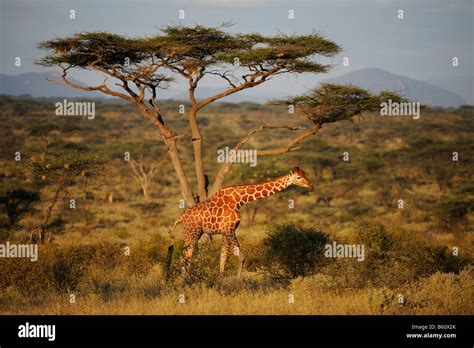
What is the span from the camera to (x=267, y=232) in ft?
49.9

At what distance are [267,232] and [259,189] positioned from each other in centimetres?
205

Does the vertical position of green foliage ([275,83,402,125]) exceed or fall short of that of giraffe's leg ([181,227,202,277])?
it exceeds it

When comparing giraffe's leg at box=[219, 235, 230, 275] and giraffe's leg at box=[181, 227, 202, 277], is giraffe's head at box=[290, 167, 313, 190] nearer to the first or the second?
giraffe's leg at box=[219, 235, 230, 275]

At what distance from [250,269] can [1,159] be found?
2932cm

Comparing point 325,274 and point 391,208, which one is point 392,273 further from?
point 391,208

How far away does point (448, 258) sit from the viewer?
595 inches

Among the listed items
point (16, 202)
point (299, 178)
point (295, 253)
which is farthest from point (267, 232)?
point (16, 202)

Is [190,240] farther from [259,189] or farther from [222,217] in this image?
[259,189]

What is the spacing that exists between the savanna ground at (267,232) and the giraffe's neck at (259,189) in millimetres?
1040

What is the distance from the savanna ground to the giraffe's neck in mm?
1040

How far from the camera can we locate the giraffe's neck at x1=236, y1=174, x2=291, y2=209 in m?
13.2

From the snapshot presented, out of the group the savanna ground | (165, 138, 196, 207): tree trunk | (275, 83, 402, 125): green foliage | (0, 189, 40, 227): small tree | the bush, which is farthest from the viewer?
(0, 189, 40, 227): small tree

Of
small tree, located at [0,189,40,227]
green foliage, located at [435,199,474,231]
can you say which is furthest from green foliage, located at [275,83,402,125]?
small tree, located at [0,189,40,227]
